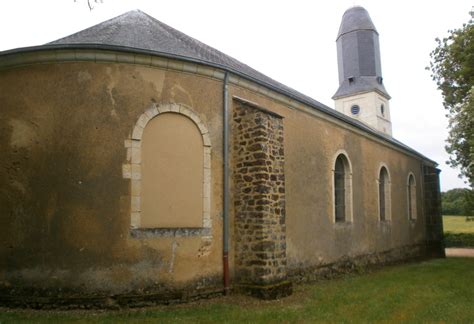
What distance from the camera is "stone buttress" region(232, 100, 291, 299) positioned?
7.89 meters

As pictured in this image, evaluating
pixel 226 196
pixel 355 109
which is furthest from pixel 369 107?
pixel 226 196

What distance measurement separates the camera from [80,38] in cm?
855

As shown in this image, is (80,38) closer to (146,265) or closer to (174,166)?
(174,166)

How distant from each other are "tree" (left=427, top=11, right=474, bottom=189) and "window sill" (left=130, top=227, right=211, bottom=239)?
9.23 metres

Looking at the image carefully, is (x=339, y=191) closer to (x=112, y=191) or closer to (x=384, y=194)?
(x=384, y=194)

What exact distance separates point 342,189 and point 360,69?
40.6 feet

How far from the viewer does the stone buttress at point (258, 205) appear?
311 inches

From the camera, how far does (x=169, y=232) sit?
24.0 feet

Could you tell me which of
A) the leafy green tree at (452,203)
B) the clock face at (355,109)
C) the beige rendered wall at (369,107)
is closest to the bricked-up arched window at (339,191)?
the beige rendered wall at (369,107)

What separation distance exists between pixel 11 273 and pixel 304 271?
6.42m

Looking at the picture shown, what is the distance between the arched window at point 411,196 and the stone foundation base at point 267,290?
39.6 feet

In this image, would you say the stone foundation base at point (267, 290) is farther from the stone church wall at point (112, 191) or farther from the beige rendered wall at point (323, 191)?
the beige rendered wall at point (323, 191)

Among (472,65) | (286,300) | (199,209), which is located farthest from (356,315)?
(472,65)

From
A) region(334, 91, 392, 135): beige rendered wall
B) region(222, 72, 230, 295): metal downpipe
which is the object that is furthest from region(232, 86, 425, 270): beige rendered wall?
region(334, 91, 392, 135): beige rendered wall
